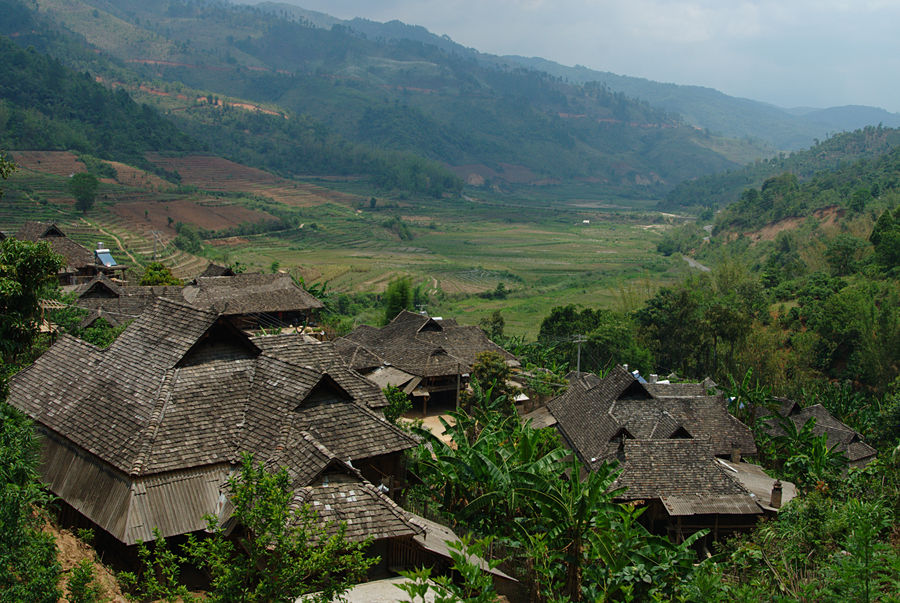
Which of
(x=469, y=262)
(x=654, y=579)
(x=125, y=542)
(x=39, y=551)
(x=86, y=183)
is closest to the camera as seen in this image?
(x=39, y=551)

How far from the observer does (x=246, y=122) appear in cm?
17900

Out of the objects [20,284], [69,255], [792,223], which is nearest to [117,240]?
[69,255]

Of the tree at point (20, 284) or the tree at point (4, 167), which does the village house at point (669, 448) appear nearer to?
the tree at point (20, 284)

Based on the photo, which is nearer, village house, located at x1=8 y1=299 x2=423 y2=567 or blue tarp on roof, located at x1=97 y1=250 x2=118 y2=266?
village house, located at x1=8 y1=299 x2=423 y2=567

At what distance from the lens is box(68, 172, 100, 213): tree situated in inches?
2884

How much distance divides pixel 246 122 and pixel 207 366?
17711 cm

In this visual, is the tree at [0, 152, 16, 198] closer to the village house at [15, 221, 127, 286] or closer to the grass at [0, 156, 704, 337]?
the village house at [15, 221, 127, 286]

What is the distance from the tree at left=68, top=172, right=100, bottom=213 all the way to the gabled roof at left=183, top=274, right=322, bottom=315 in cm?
4500

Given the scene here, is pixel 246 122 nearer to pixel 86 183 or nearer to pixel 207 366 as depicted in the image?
pixel 86 183

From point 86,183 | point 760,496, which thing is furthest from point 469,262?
point 760,496

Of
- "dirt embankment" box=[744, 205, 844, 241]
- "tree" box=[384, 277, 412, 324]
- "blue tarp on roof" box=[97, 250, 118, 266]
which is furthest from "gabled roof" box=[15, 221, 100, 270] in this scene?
"dirt embankment" box=[744, 205, 844, 241]

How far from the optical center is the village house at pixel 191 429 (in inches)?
461

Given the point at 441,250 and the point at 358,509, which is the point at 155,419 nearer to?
the point at 358,509

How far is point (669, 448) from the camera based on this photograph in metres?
20.3
